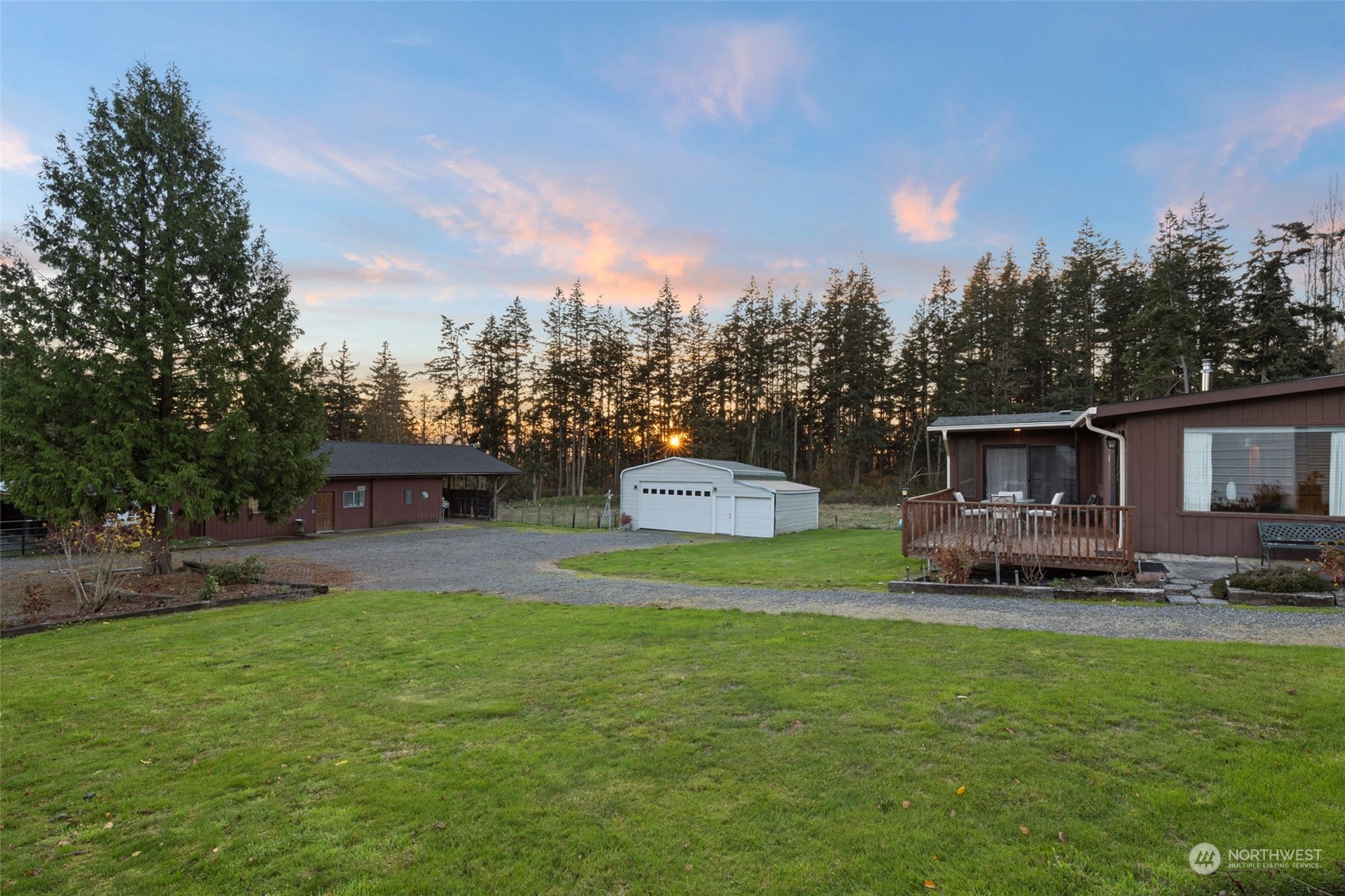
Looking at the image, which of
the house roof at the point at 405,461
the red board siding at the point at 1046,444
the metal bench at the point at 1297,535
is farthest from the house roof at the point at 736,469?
the metal bench at the point at 1297,535

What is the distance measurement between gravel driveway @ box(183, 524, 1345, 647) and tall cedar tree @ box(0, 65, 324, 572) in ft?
13.6

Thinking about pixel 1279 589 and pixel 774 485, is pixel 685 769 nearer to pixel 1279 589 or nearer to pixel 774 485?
pixel 1279 589

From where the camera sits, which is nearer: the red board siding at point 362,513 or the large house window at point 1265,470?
the large house window at point 1265,470

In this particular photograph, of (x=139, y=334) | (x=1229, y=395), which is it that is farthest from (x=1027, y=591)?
(x=139, y=334)

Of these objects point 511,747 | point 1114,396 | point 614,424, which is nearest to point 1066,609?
point 511,747

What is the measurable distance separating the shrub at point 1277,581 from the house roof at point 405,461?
25025mm

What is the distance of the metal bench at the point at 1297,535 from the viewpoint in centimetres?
901

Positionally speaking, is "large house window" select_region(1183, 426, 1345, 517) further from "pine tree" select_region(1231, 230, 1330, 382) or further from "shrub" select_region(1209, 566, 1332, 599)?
"pine tree" select_region(1231, 230, 1330, 382)

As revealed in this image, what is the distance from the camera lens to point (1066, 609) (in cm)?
769

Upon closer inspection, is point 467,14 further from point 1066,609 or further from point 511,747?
point 1066,609

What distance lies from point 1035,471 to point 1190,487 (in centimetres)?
458

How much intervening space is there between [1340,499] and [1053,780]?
32.7 ft

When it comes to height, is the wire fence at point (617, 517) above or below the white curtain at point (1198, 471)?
below

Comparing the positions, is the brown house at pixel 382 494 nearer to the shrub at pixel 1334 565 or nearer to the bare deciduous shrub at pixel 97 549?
the bare deciduous shrub at pixel 97 549
